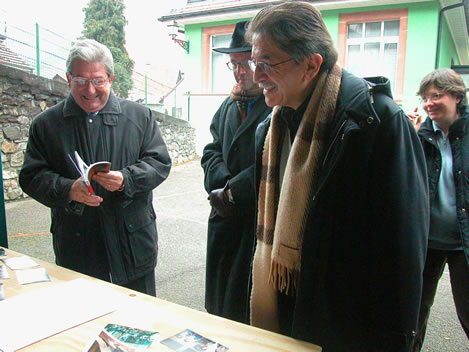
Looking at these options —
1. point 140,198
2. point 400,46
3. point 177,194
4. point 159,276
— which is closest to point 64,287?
point 140,198

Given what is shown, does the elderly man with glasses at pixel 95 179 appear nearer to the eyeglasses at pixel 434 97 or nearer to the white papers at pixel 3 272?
the white papers at pixel 3 272

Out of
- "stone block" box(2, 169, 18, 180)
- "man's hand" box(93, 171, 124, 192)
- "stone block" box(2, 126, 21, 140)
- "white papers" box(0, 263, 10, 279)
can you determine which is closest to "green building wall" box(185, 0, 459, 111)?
"stone block" box(2, 126, 21, 140)

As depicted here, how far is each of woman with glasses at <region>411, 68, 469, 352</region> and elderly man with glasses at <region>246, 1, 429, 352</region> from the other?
105 centimetres

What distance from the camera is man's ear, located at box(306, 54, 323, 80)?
129cm

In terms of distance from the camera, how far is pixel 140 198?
206 centimetres

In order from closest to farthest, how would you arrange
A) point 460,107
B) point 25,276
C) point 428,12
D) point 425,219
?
point 425,219, point 25,276, point 460,107, point 428,12

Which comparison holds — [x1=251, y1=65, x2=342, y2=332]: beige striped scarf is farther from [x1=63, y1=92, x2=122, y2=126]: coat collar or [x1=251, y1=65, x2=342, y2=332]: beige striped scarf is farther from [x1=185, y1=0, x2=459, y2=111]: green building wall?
[x1=185, y1=0, x2=459, y2=111]: green building wall

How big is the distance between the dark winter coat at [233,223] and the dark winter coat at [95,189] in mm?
349

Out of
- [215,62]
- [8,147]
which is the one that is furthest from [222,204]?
[215,62]

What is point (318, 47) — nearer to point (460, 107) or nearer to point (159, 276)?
point (460, 107)

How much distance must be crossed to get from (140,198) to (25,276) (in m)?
0.67

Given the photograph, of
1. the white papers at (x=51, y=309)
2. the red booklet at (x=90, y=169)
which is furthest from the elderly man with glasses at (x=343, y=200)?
the red booklet at (x=90, y=169)

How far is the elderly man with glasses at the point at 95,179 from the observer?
75.5 inches

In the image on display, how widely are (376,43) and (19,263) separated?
1148 centimetres
